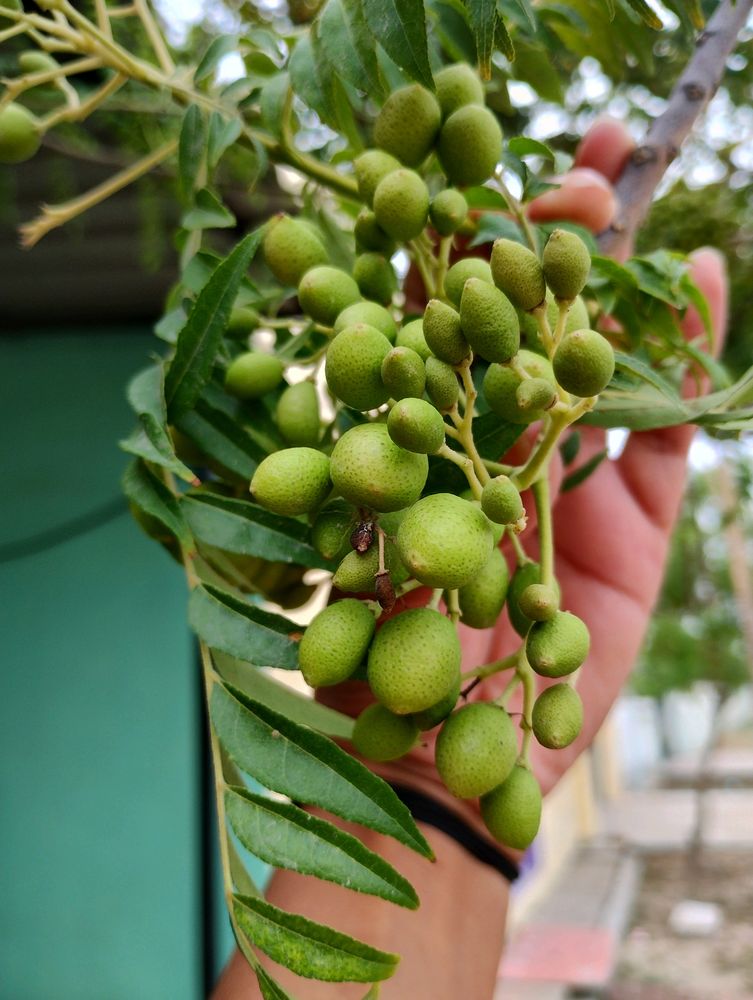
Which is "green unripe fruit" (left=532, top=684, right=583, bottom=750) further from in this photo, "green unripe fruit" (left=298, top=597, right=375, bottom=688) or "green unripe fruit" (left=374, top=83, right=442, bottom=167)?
"green unripe fruit" (left=374, top=83, right=442, bottom=167)

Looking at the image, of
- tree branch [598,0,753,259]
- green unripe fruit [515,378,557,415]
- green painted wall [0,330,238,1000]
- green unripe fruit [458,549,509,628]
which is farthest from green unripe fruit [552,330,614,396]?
green painted wall [0,330,238,1000]

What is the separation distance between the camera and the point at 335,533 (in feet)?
1.57

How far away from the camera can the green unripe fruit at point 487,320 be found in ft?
1.37

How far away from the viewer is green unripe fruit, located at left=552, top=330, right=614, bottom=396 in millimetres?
416

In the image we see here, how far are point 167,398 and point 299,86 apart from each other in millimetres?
221

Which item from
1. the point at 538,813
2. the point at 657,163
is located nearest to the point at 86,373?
the point at 657,163

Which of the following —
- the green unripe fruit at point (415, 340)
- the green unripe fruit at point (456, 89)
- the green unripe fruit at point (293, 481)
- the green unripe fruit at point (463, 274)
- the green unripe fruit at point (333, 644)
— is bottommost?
the green unripe fruit at point (333, 644)

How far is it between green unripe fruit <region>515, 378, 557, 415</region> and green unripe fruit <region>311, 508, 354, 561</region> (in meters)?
0.11

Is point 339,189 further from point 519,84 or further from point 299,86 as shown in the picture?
point 519,84

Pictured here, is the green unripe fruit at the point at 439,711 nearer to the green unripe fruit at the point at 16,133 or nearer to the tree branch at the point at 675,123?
the tree branch at the point at 675,123

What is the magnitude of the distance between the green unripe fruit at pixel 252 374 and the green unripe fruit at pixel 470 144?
17 cm

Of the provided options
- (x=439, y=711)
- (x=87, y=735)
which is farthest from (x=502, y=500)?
(x=87, y=735)

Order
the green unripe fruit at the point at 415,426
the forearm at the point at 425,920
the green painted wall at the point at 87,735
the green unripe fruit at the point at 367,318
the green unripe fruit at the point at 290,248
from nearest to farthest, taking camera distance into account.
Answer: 1. the green unripe fruit at the point at 415,426
2. the green unripe fruit at the point at 367,318
3. the green unripe fruit at the point at 290,248
4. the forearm at the point at 425,920
5. the green painted wall at the point at 87,735

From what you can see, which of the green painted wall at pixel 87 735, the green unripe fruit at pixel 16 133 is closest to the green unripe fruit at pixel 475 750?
the green unripe fruit at pixel 16 133
